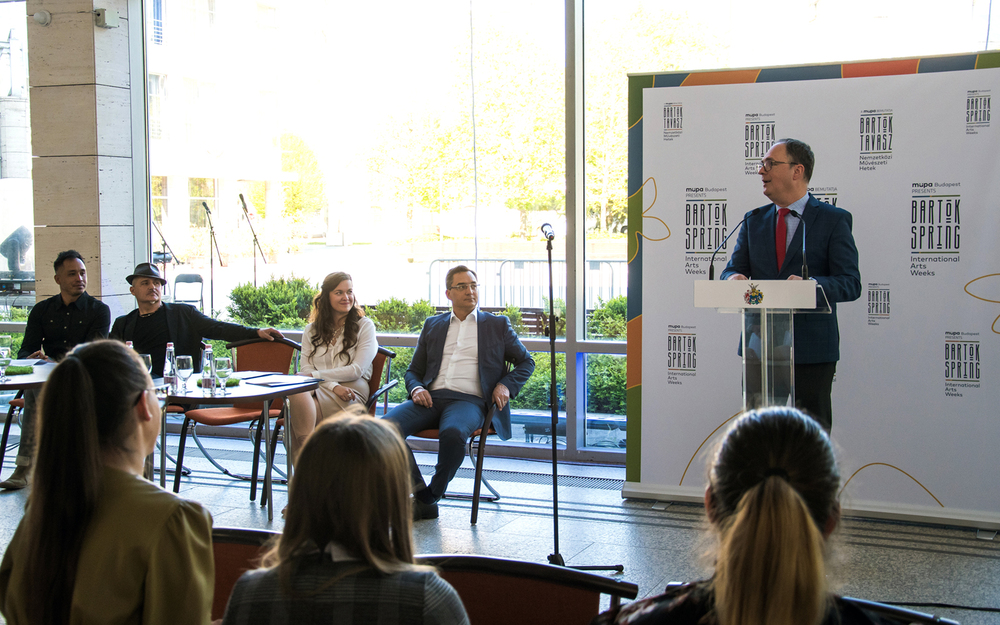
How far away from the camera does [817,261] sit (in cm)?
372

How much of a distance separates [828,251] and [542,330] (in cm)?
228

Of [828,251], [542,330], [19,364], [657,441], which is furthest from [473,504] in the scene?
Result: [19,364]

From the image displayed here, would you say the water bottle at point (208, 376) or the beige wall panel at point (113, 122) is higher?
the beige wall panel at point (113, 122)

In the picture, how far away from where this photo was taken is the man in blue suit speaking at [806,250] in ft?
12.0

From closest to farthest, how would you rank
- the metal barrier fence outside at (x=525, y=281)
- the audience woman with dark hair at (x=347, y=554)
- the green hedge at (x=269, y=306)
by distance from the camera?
the audience woman with dark hair at (x=347, y=554), the metal barrier fence outside at (x=525, y=281), the green hedge at (x=269, y=306)

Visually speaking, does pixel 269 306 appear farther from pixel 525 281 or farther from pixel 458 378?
pixel 458 378

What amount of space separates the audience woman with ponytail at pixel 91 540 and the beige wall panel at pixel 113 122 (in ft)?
16.9

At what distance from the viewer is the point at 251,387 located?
3977mm

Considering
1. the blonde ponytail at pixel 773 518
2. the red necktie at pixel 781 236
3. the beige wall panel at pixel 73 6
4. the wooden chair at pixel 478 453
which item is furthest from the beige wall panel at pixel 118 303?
the blonde ponytail at pixel 773 518

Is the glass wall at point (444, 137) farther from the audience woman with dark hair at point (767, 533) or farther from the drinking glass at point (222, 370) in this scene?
the audience woman with dark hair at point (767, 533)

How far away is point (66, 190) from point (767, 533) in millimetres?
6217

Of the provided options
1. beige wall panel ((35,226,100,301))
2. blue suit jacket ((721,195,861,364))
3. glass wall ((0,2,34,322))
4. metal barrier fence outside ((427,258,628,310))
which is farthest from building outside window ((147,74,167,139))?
blue suit jacket ((721,195,861,364))

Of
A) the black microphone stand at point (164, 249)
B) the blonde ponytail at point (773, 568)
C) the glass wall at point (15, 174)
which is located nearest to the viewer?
the blonde ponytail at point (773, 568)

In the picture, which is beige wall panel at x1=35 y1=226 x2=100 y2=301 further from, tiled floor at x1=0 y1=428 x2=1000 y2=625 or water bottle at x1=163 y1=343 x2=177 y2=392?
water bottle at x1=163 y1=343 x2=177 y2=392
